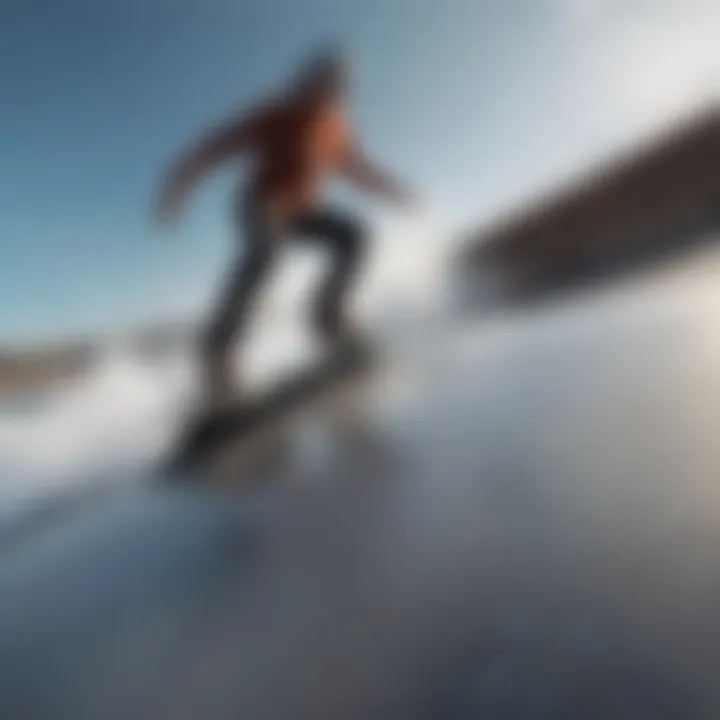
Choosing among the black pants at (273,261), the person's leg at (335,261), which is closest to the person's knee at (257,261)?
the black pants at (273,261)

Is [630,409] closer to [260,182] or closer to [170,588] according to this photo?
[170,588]

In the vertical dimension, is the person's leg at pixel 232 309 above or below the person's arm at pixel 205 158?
below

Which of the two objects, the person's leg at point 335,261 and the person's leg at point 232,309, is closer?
the person's leg at point 232,309

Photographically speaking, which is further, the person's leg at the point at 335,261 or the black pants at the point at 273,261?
the person's leg at the point at 335,261

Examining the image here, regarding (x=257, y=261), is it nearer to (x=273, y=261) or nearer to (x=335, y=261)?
(x=273, y=261)

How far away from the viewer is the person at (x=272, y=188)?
2711 millimetres

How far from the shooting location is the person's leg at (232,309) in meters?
2.69

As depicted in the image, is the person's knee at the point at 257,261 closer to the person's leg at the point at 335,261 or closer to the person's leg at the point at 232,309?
the person's leg at the point at 232,309

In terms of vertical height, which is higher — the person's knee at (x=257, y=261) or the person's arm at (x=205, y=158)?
the person's arm at (x=205, y=158)

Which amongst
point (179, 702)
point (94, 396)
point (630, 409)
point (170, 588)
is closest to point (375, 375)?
point (630, 409)

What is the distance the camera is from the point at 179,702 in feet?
3.21

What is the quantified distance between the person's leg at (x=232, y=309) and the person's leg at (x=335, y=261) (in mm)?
221

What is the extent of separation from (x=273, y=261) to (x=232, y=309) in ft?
0.66

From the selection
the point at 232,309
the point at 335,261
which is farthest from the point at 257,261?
the point at 335,261
